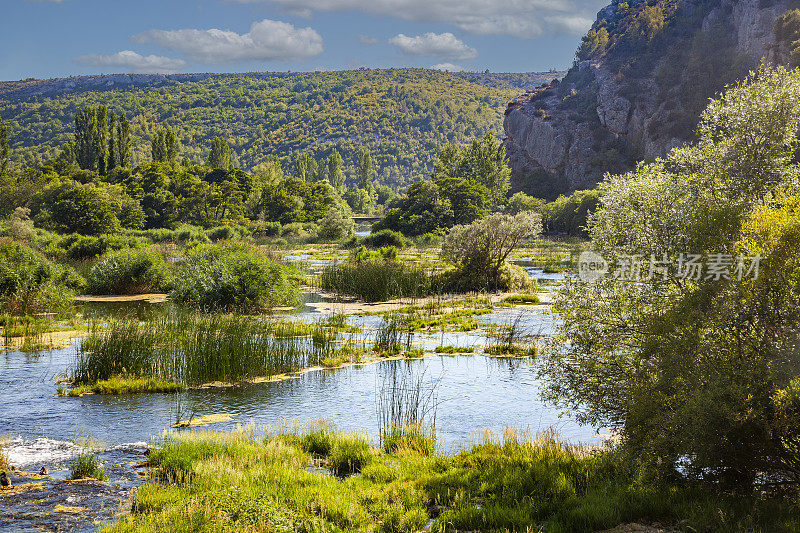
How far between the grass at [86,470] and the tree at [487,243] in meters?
23.0

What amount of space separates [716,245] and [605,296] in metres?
1.85

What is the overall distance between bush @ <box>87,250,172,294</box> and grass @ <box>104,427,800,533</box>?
20.8 meters

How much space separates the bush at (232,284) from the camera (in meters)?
23.2

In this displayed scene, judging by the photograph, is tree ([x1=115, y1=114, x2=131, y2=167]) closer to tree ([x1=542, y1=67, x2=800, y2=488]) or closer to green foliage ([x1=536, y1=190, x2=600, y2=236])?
green foliage ([x1=536, y1=190, x2=600, y2=236])

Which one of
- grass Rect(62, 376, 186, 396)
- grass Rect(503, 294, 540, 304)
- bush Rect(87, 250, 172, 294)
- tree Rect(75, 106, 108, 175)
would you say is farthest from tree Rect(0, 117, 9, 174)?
grass Rect(62, 376, 186, 396)

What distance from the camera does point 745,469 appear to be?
7469mm

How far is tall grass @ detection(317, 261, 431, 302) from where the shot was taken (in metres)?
29.5

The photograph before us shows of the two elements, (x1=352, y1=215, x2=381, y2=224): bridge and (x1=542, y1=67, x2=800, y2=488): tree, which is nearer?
(x1=542, y1=67, x2=800, y2=488): tree

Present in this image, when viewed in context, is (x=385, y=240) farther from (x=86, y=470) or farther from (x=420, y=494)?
(x=420, y=494)

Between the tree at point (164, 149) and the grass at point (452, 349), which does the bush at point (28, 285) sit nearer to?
the grass at point (452, 349)

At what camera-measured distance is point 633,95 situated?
101 metres

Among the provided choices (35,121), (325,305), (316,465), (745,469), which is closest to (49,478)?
(316,465)

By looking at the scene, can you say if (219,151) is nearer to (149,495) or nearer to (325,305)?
(325,305)

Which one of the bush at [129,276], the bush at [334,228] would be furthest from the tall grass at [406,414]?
the bush at [334,228]
